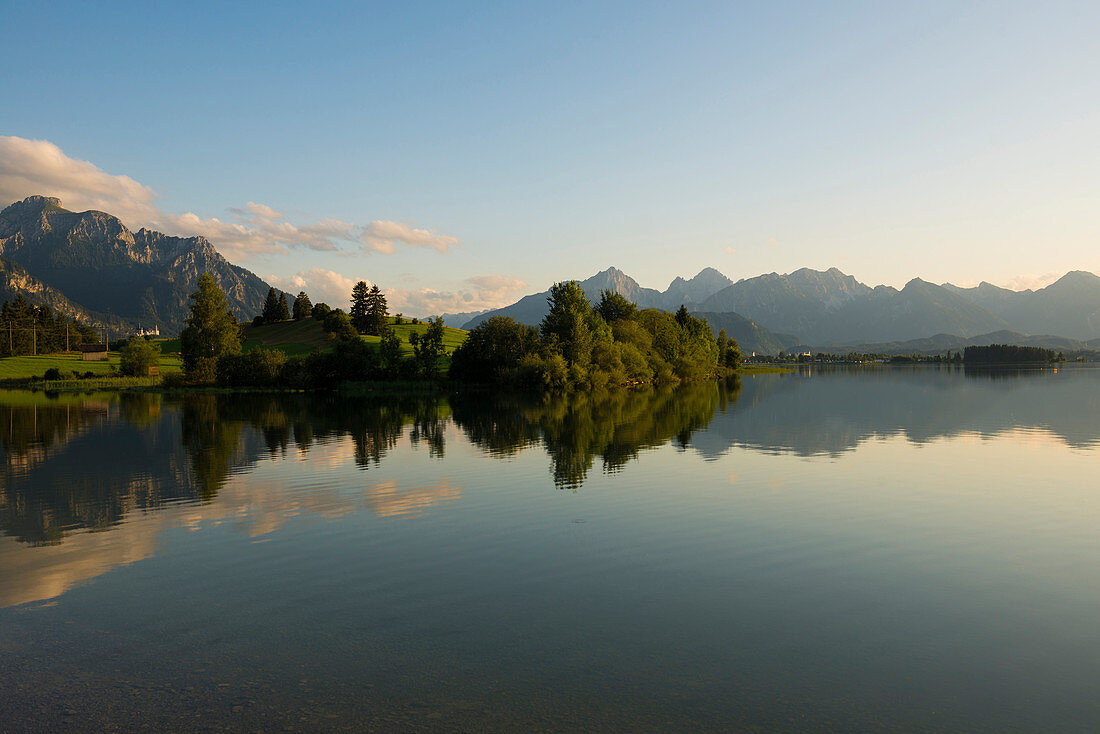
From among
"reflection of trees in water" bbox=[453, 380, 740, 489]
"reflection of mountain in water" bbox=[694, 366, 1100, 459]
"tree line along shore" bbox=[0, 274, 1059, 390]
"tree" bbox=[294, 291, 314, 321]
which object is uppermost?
"tree" bbox=[294, 291, 314, 321]

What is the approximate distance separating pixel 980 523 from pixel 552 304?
351ft

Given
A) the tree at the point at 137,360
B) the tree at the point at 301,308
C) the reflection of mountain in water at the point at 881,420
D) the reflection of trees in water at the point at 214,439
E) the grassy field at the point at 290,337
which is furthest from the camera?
the tree at the point at 301,308

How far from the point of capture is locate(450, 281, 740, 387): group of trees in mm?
104125

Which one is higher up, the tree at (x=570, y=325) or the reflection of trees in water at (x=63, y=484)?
the tree at (x=570, y=325)

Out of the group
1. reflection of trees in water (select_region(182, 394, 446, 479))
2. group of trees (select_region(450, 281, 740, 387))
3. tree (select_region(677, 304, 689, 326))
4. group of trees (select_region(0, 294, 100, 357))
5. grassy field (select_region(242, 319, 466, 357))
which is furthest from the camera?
group of trees (select_region(0, 294, 100, 357))

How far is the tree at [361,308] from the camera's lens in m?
170

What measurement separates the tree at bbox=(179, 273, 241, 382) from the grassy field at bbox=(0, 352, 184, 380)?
11177mm

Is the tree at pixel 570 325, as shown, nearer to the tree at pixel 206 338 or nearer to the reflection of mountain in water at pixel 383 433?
the reflection of mountain in water at pixel 383 433

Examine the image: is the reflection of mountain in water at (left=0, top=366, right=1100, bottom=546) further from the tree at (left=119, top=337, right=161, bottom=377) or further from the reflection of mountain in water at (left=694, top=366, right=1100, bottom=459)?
the tree at (left=119, top=337, right=161, bottom=377)

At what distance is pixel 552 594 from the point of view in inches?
528

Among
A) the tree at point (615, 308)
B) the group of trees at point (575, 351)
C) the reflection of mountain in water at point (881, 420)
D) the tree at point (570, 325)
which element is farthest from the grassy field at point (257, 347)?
the reflection of mountain in water at point (881, 420)

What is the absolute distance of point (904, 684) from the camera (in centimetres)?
946

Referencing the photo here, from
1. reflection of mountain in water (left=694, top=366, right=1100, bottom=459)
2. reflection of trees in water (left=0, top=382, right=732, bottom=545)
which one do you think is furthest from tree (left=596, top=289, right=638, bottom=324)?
reflection of trees in water (left=0, top=382, right=732, bottom=545)

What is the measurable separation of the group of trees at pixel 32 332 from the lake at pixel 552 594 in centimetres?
17981
